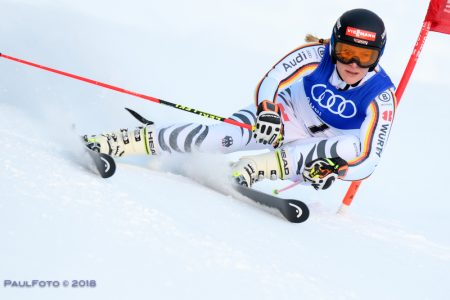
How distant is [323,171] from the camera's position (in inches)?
148

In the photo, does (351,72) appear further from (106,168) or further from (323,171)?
(106,168)

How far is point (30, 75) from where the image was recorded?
18.5 ft

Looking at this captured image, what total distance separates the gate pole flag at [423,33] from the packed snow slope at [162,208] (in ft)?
0.53

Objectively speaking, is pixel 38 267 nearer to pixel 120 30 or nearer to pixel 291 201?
pixel 291 201

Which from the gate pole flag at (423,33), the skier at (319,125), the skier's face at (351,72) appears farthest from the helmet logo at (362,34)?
the gate pole flag at (423,33)

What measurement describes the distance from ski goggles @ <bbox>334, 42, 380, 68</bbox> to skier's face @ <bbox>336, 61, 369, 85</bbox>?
0.09 ft

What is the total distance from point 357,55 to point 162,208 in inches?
59.8

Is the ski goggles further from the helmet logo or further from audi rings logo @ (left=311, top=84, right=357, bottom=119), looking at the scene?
audi rings logo @ (left=311, top=84, right=357, bottom=119)

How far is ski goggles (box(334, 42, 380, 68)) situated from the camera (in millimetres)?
3830

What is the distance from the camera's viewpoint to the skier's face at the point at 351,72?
153 inches

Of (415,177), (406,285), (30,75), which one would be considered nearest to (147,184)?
(406,285)

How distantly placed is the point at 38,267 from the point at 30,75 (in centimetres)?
367

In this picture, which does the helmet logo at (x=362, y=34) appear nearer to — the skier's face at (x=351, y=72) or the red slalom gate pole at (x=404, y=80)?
the skier's face at (x=351, y=72)

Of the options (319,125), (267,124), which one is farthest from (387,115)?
(267,124)
